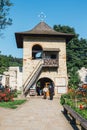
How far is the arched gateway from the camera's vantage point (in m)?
30.2

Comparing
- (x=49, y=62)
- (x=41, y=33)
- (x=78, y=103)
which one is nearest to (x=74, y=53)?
(x=41, y=33)

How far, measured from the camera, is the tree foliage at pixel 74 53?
4188 cm

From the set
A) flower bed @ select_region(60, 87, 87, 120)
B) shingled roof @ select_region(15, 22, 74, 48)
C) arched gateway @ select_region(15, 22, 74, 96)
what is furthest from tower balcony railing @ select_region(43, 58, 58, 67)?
flower bed @ select_region(60, 87, 87, 120)

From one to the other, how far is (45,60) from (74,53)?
680 inches

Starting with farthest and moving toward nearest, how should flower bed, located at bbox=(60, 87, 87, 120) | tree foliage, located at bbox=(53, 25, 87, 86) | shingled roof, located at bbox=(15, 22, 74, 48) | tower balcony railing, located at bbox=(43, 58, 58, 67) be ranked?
1. tree foliage, located at bbox=(53, 25, 87, 86)
2. shingled roof, located at bbox=(15, 22, 74, 48)
3. tower balcony railing, located at bbox=(43, 58, 58, 67)
4. flower bed, located at bbox=(60, 87, 87, 120)

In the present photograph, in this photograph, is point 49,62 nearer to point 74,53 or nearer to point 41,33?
point 41,33

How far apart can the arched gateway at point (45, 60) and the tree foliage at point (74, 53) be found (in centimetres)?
985

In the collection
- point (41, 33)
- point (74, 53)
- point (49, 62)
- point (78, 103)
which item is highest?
point (74, 53)

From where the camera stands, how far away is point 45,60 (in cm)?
3028

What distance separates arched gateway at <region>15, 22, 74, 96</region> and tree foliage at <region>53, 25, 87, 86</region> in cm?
985

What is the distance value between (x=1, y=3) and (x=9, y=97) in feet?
35.7

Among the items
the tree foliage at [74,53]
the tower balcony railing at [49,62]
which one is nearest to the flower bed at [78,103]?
the tower balcony railing at [49,62]

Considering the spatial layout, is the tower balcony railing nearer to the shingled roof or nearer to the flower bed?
the shingled roof

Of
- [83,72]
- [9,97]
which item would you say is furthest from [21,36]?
[83,72]
